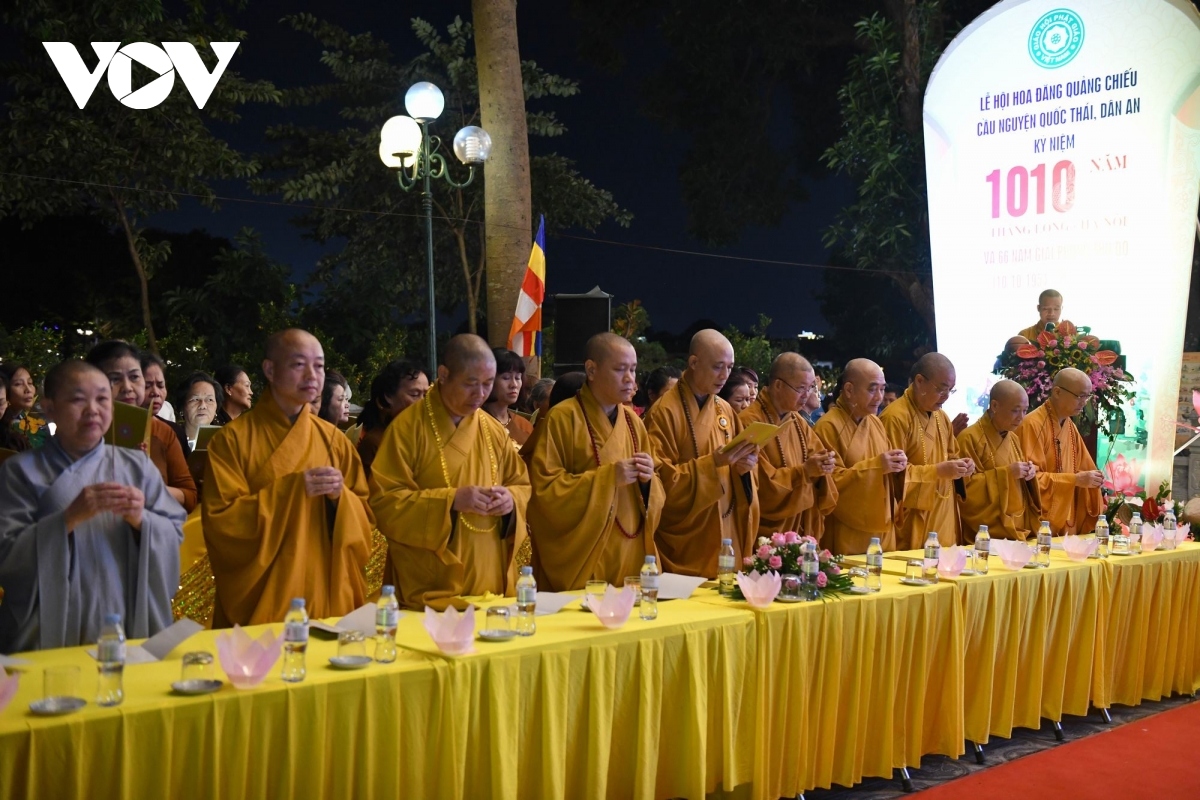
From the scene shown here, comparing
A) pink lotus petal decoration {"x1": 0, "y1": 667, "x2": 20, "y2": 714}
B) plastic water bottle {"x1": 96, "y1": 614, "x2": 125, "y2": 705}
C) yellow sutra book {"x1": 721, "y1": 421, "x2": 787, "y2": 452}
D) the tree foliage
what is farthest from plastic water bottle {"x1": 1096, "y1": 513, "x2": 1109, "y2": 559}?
the tree foliage

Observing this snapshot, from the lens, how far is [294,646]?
2783mm

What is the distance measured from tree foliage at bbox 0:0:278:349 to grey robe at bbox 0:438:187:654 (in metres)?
9.64

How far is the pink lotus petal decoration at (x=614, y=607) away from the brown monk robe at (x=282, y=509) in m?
0.95

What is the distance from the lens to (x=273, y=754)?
106 inches

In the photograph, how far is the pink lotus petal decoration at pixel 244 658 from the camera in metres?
2.67

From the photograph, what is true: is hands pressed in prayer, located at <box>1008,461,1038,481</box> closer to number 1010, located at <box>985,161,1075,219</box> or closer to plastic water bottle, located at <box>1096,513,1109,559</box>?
plastic water bottle, located at <box>1096,513,1109,559</box>

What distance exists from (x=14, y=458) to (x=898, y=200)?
13.2 meters

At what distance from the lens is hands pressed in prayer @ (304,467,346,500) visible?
143 inches

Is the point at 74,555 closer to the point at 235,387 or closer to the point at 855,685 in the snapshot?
the point at 855,685

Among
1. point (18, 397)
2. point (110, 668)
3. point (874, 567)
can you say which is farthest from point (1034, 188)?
point (110, 668)

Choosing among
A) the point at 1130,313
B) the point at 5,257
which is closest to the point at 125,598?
the point at 1130,313

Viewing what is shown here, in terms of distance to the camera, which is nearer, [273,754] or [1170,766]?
[273,754]

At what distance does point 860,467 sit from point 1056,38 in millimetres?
5323

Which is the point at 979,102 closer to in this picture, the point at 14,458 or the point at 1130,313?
the point at 1130,313
